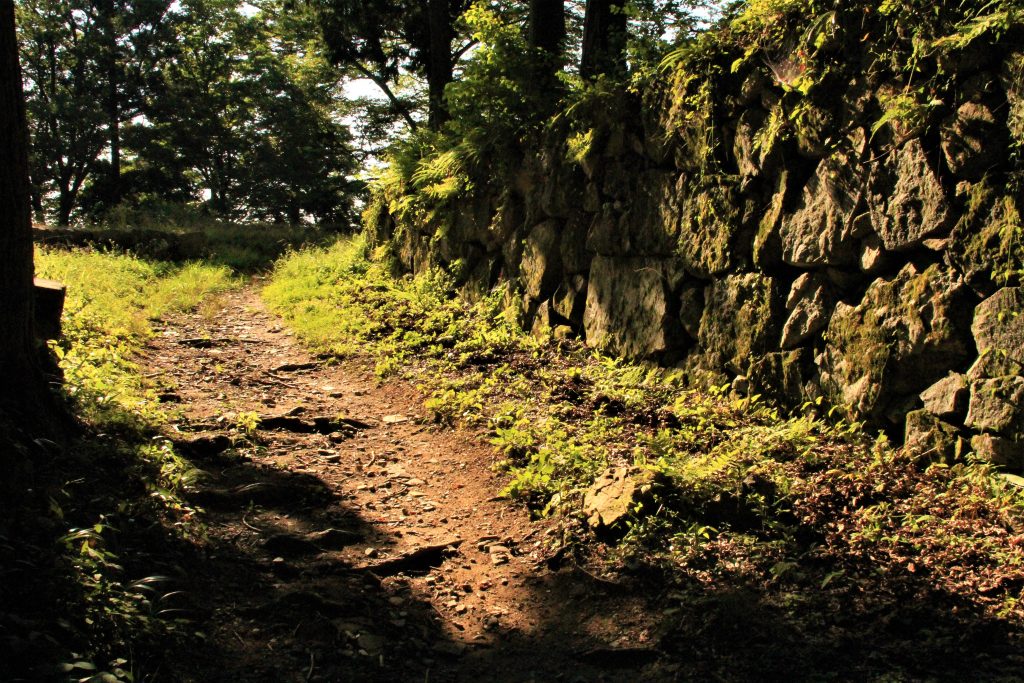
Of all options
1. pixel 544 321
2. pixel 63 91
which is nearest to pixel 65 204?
pixel 63 91

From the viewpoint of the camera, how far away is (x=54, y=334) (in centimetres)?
622

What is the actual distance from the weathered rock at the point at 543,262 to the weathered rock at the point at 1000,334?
4.56m

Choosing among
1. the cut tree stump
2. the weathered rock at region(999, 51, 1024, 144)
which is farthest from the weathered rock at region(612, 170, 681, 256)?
the cut tree stump

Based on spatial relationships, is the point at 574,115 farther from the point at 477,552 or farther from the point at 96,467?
the point at 96,467

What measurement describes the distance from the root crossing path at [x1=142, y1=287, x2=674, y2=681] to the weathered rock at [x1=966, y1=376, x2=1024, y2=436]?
2.25 m

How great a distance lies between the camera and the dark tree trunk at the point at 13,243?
4262mm

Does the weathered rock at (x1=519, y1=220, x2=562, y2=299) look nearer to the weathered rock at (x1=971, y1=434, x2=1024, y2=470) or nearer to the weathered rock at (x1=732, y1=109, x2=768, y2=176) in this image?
the weathered rock at (x1=732, y1=109, x2=768, y2=176)

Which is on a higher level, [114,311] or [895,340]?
[895,340]

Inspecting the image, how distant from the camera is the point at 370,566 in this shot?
4086 mm

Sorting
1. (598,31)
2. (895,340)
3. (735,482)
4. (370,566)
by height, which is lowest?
(370,566)

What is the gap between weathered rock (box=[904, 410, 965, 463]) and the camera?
4.34m

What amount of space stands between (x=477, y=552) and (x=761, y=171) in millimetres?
3583

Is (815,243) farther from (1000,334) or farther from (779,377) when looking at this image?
(1000,334)

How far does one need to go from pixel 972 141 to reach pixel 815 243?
1.18 m
